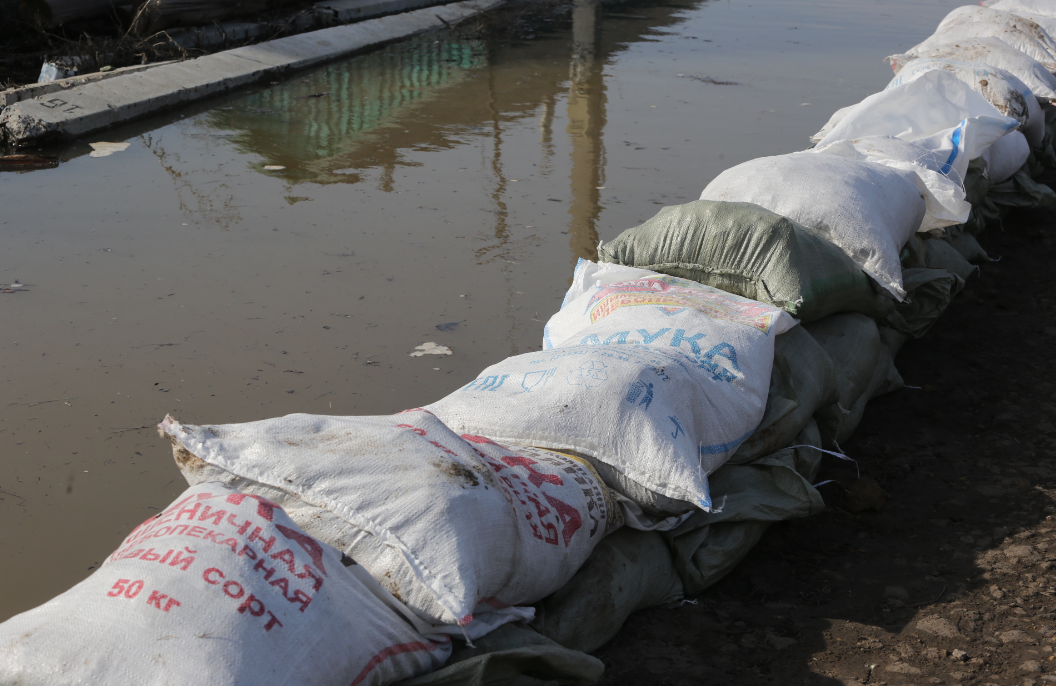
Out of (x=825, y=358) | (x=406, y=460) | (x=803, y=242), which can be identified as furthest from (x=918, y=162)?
(x=406, y=460)

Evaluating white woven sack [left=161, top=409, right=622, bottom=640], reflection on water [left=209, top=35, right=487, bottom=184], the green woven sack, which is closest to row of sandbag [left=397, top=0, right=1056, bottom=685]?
the green woven sack

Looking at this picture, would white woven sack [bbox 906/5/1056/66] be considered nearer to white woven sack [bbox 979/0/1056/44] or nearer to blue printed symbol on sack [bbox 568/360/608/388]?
white woven sack [bbox 979/0/1056/44]

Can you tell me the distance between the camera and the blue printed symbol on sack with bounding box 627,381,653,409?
1.83 metres

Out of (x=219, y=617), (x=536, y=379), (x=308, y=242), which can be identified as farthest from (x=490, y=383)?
(x=308, y=242)

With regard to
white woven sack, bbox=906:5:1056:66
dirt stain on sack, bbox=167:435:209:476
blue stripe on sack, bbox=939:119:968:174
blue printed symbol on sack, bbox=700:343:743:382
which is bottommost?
blue printed symbol on sack, bbox=700:343:743:382

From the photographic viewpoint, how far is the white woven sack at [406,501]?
53.8 inches

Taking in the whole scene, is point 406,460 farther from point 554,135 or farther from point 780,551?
point 554,135

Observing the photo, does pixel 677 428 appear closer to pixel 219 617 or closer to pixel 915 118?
pixel 219 617

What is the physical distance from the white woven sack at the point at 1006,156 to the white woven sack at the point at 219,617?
4025 millimetres

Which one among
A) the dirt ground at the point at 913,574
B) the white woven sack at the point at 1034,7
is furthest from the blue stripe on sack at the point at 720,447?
the white woven sack at the point at 1034,7

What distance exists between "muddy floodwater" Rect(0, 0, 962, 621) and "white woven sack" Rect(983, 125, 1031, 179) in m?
1.33

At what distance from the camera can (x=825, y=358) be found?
240 centimetres

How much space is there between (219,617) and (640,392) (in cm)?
99

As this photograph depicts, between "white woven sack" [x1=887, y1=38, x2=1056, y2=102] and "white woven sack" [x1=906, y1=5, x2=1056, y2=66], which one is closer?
"white woven sack" [x1=887, y1=38, x2=1056, y2=102]
